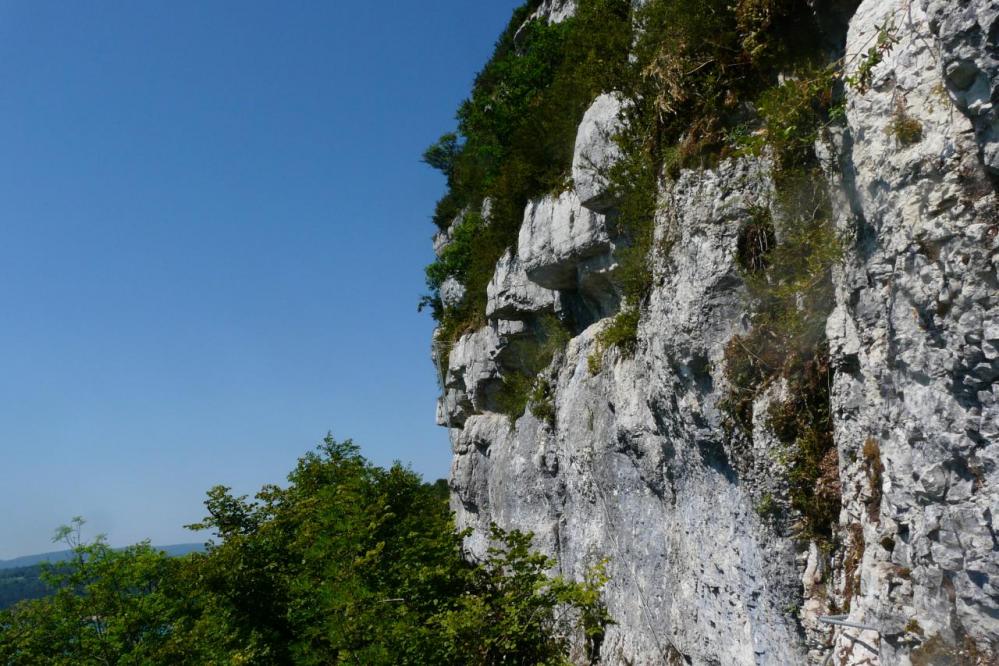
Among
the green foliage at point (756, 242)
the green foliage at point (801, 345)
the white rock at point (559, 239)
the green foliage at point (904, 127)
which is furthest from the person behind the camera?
the white rock at point (559, 239)

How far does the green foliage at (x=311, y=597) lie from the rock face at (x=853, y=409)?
5.17ft

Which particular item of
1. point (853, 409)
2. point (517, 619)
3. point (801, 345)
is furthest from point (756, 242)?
point (517, 619)

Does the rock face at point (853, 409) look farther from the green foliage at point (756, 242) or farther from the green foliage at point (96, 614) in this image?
the green foliage at point (96, 614)

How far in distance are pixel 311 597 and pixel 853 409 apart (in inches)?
369

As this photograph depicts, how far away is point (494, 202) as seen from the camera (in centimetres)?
1591

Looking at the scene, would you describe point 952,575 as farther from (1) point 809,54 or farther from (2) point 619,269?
(2) point 619,269

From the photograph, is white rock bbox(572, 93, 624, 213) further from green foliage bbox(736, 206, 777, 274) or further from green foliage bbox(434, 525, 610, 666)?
green foliage bbox(434, 525, 610, 666)

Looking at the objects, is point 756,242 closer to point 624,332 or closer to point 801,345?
point 801,345

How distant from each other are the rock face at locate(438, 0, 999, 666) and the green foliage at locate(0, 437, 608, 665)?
1577 mm

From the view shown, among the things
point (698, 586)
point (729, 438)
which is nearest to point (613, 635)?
point (698, 586)

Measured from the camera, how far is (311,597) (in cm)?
1066

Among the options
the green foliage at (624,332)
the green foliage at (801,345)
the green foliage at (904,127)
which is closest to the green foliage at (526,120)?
the green foliage at (624,332)

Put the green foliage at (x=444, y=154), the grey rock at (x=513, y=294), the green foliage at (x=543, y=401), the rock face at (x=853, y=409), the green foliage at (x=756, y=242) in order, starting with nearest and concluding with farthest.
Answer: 1. the rock face at (x=853, y=409)
2. the green foliage at (x=756, y=242)
3. the green foliage at (x=543, y=401)
4. the grey rock at (x=513, y=294)
5. the green foliage at (x=444, y=154)

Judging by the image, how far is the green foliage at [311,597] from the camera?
8.74m
